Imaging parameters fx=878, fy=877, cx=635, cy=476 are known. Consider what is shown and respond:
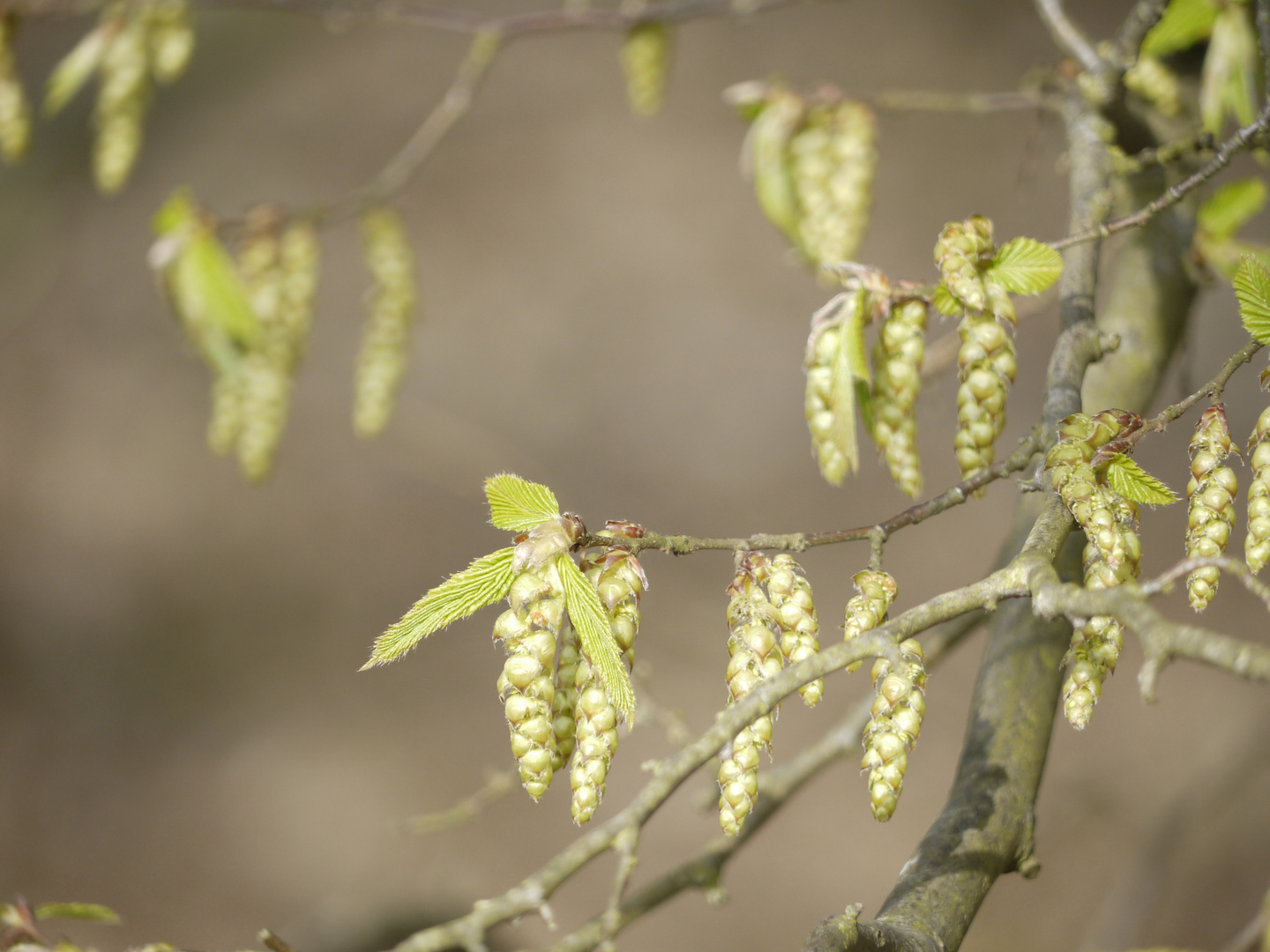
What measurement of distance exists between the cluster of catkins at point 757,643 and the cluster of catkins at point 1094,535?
0.11 m

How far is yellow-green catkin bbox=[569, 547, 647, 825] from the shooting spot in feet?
1.24

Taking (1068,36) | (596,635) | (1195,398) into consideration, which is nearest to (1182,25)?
(1068,36)

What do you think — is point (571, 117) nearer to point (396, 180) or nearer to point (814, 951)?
point (396, 180)

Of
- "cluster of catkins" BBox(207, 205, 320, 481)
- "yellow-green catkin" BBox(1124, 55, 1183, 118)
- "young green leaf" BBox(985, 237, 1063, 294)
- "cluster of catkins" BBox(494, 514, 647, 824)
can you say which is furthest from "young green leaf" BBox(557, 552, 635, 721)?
"yellow-green catkin" BBox(1124, 55, 1183, 118)

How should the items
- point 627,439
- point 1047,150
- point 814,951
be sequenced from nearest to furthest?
point 814,951
point 627,439
point 1047,150

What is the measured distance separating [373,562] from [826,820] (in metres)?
1.33

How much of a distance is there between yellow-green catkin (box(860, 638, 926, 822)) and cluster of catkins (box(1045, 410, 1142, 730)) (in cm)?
6

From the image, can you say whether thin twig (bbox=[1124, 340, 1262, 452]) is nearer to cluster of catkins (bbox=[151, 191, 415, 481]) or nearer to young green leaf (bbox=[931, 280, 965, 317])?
young green leaf (bbox=[931, 280, 965, 317])

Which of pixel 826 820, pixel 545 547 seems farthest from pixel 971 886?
pixel 826 820

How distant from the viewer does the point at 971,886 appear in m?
0.51

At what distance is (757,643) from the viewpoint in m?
0.41

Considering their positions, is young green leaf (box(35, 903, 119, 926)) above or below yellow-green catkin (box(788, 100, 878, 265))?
below

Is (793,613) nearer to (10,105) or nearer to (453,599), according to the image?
(453,599)

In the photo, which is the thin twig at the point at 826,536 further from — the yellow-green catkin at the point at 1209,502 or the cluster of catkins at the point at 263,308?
the cluster of catkins at the point at 263,308
